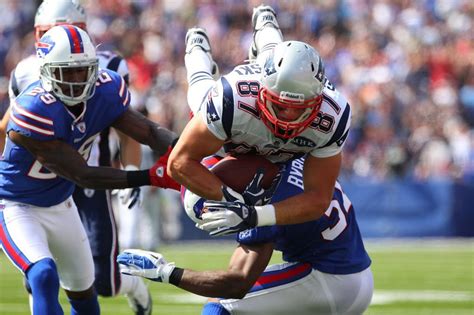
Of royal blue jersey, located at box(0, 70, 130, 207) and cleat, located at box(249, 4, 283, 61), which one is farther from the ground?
cleat, located at box(249, 4, 283, 61)

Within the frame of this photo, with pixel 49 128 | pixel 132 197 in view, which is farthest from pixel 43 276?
pixel 132 197

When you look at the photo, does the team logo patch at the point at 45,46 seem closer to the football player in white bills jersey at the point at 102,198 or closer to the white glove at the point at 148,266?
the football player in white bills jersey at the point at 102,198

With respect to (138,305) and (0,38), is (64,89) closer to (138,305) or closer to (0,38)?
(138,305)

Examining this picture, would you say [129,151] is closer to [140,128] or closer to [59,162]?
[140,128]

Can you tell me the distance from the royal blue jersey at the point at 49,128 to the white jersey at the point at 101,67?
0.85 m

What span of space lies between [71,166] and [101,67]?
1558mm

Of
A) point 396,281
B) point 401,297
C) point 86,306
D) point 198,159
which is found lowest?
point 396,281

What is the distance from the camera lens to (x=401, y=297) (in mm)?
8234

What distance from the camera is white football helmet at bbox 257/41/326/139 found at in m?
4.58

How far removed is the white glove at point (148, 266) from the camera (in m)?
4.79

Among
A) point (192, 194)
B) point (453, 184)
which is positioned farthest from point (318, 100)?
point (453, 184)

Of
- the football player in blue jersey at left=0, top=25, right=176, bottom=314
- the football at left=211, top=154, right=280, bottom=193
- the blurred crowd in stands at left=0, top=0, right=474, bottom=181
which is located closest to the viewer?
the football at left=211, top=154, right=280, bottom=193

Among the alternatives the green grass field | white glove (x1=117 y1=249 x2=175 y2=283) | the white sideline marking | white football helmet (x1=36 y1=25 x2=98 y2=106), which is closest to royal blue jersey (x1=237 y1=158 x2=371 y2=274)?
white glove (x1=117 y1=249 x2=175 y2=283)

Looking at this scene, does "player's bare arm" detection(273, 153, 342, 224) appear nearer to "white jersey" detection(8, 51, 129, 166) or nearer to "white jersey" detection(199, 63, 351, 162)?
"white jersey" detection(199, 63, 351, 162)
